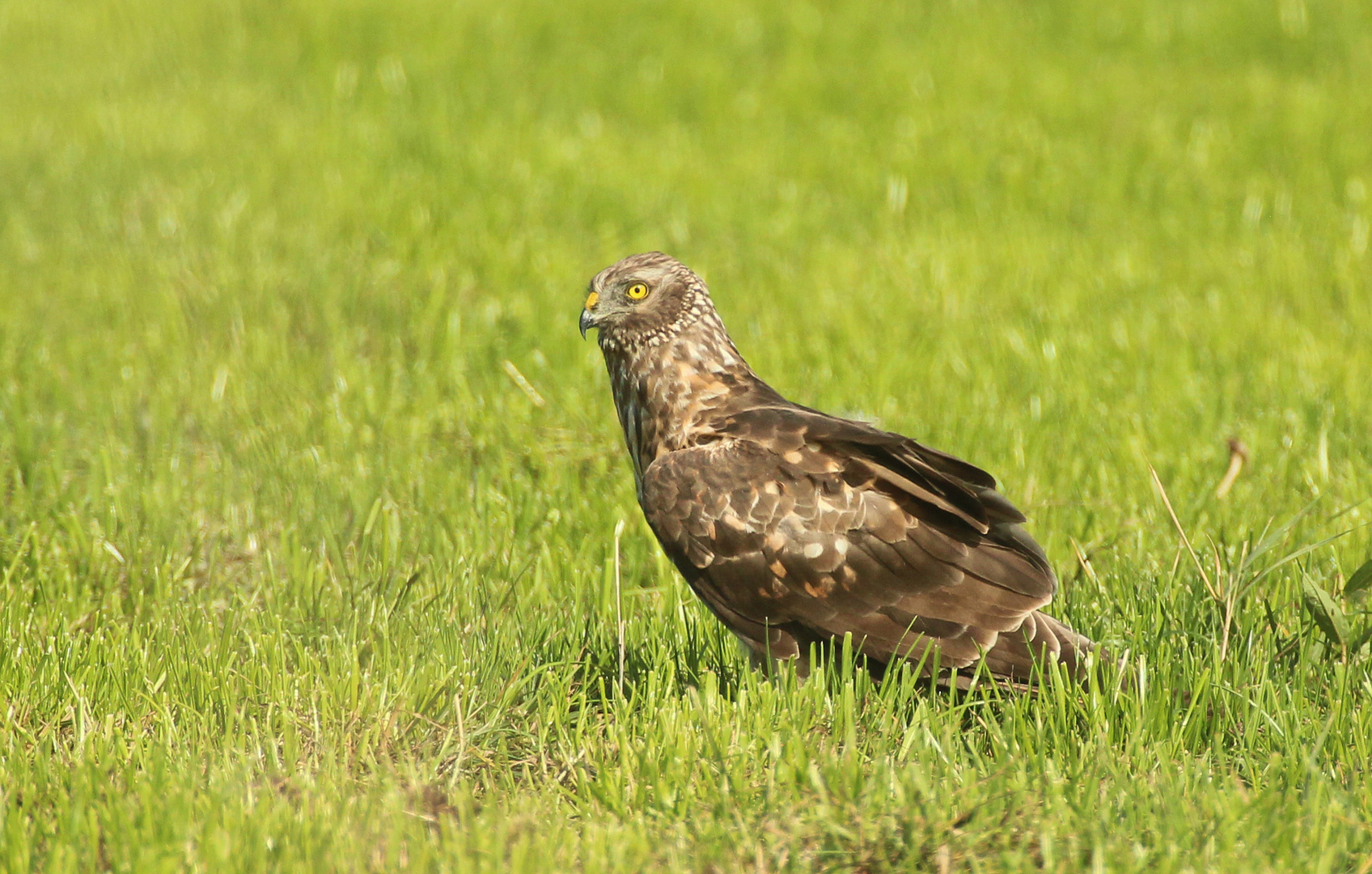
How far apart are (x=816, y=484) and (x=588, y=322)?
101 cm

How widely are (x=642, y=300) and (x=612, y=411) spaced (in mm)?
2113

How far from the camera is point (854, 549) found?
4129mm

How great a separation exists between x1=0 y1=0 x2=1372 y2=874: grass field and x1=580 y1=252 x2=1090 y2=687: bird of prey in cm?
19

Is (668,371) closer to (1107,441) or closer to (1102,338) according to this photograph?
(1107,441)

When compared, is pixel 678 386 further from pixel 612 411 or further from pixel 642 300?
pixel 612 411

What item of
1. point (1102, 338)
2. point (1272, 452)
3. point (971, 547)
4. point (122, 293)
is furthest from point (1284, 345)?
point (122, 293)

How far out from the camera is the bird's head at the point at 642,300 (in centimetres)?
459

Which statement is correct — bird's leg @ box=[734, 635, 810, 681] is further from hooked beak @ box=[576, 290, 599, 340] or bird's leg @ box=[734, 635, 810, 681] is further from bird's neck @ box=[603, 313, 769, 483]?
hooked beak @ box=[576, 290, 599, 340]

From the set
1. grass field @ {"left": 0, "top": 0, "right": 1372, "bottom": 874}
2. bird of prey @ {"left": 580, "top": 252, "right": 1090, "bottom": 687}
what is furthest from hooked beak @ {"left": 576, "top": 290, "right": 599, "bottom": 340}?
grass field @ {"left": 0, "top": 0, "right": 1372, "bottom": 874}

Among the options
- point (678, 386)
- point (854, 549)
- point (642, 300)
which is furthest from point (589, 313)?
point (854, 549)

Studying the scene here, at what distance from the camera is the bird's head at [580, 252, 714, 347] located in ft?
15.0

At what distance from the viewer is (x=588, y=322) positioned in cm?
461

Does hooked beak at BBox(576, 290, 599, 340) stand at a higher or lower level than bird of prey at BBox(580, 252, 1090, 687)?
higher

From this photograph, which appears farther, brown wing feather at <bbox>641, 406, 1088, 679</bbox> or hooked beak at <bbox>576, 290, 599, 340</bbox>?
hooked beak at <bbox>576, 290, 599, 340</bbox>
